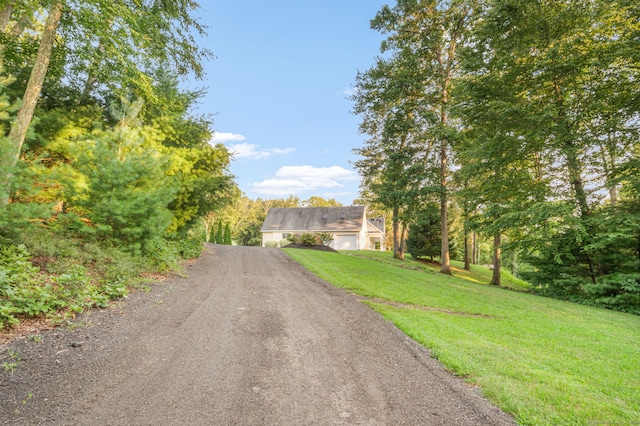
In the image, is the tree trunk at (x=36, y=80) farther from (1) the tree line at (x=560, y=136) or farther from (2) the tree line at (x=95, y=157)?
(1) the tree line at (x=560, y=136)

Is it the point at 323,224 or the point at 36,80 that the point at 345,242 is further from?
the point at 36,80

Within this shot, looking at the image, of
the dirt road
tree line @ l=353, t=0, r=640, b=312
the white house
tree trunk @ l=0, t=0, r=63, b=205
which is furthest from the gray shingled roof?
the dirt road

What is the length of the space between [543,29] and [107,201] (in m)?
15.3

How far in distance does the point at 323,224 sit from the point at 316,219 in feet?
4.58

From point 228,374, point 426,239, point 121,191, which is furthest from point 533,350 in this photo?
point 426,239

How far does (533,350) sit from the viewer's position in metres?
4.33

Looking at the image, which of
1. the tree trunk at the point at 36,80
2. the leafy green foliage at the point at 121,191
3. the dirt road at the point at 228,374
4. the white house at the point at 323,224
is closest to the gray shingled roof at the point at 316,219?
the white house at the point at 323,224

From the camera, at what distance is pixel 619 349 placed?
473 centimetres

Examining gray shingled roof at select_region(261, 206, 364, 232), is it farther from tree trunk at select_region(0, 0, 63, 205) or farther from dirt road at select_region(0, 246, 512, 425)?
dirt road at select_region(0, 246, 512, 425)

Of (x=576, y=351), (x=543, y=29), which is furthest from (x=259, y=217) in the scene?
(x=576, y=351)

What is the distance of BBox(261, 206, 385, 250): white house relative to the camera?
32219 millimetres

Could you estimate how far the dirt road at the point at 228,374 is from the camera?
→ 8.14 feet

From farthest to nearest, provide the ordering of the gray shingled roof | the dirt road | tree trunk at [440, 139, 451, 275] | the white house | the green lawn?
the gray shingled roof → the white house → tree trunk at [440, 139, 451, 275] → the green lawn → the dirt road

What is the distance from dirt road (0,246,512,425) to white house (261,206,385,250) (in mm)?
26646
